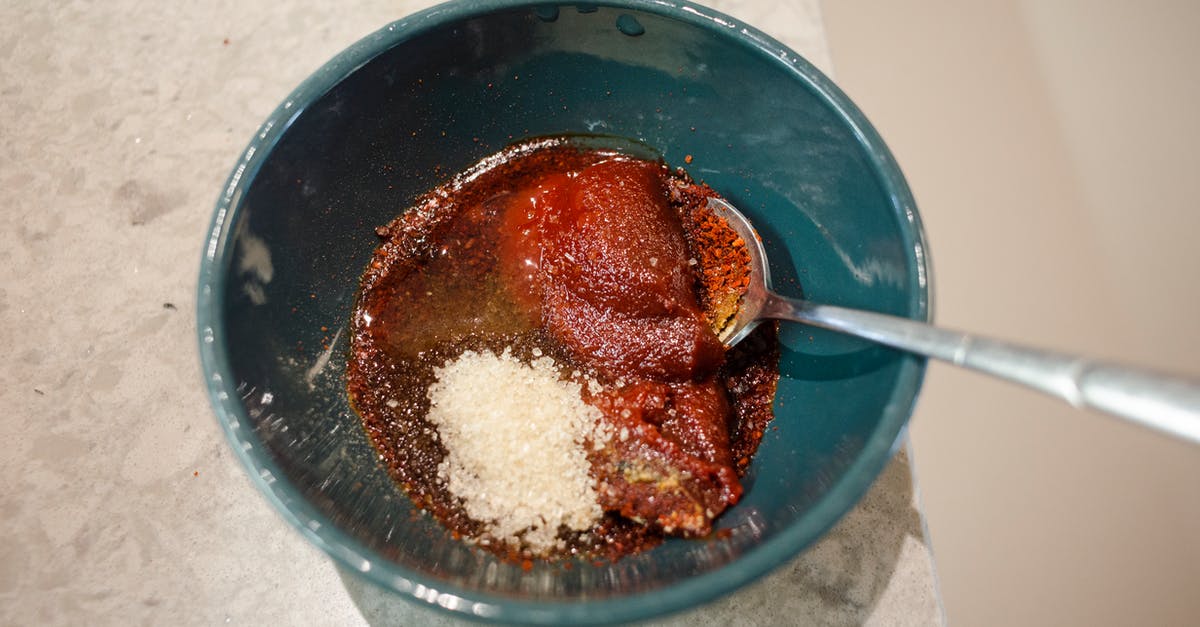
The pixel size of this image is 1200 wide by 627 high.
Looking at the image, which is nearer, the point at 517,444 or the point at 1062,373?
the point at 1062,373

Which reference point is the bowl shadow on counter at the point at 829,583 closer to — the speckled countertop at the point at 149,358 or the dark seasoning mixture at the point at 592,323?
the speckled countertop at the point at 149,358

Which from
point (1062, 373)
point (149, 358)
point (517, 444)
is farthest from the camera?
point (149, 358)

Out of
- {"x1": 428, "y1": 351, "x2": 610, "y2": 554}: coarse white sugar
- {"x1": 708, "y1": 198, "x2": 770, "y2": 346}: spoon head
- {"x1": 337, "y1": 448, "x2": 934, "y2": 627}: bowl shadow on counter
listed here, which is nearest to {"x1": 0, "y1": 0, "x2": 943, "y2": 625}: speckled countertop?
{"x1": 337, "y1": 448, "x2": 934, "y2": 627}: bowl shadow on counter

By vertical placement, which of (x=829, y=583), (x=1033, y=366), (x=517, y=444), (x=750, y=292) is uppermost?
(x=1033, y=366)

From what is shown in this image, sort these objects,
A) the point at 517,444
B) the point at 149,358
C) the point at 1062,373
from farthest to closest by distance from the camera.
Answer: the point at 149,358, the point at 517,444, the point at 1062,373

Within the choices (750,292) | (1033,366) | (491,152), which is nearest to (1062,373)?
(1033,366)

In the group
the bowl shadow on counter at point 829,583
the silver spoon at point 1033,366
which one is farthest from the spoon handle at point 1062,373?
the bowl shadow on counter at point 829,583

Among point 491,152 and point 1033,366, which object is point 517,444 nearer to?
point 491,152
